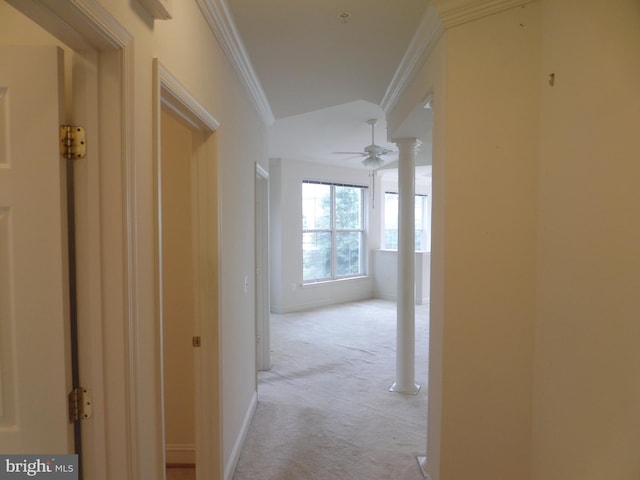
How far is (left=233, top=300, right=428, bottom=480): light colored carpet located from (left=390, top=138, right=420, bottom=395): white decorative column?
18.4 inches

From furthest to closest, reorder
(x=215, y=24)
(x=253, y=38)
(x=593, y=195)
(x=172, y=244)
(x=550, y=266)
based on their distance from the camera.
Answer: (x=172, y=244) < (x=253, y=38) < (x=215, y=24) < (x=550, y=266) < (x=593, y=195)

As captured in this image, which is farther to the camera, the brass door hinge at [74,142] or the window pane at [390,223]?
the window pane at [390,223]

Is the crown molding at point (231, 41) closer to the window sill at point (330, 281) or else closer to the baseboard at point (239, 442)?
the baseboard at point (239, 442)

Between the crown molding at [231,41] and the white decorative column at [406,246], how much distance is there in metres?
1.30

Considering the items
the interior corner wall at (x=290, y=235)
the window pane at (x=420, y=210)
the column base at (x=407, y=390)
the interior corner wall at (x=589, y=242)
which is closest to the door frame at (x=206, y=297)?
the interior corner wall at (x=589, y=242)

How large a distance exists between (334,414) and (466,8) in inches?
113

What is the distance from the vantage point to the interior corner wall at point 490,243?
167cm

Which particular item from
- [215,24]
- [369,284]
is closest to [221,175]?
[215,24]

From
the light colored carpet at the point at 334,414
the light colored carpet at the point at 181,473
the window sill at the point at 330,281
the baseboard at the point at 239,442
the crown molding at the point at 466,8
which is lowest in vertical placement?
the light colored carpet at the point at 181,473

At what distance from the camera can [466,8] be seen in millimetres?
1704

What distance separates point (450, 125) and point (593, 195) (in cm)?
71

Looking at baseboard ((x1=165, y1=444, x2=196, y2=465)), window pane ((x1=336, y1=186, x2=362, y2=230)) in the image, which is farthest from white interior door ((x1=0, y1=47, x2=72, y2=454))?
window pane ((x1=336, y1=186, x2=362, y2=230))

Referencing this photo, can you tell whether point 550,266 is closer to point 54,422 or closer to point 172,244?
point 54,422

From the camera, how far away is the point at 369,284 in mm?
7641
